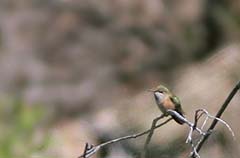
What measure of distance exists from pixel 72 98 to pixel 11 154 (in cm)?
329

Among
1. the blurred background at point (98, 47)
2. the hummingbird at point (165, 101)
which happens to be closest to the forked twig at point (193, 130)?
the hummingbird at point (165, 101)

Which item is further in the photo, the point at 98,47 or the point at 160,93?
the point at 98,47

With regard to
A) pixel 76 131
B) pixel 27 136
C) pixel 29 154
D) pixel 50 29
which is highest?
pixel 50 29

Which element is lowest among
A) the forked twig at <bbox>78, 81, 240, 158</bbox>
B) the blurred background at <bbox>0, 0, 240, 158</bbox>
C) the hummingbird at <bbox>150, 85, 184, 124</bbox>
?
the forked twig at <bbox>78, 81, 240, 158</bbox>

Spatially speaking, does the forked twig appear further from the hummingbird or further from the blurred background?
the blurred background

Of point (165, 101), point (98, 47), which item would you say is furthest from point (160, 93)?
point (98, 47)

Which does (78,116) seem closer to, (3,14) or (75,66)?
(75,66)

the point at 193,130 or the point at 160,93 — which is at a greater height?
the point at 160,93

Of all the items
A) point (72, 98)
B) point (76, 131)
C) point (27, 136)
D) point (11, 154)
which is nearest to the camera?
point (11, 154)

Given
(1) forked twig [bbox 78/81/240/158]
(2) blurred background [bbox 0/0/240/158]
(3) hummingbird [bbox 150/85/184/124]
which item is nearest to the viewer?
(1) forked twig [bbox 78/81/240/158]

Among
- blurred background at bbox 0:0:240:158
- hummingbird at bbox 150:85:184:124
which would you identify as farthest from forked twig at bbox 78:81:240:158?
blurred background at bbox 0:0:240:158

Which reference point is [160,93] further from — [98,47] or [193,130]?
[98,47]

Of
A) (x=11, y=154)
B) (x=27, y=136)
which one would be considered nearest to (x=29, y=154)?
(x=11, y=154)

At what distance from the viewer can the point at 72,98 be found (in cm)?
686
